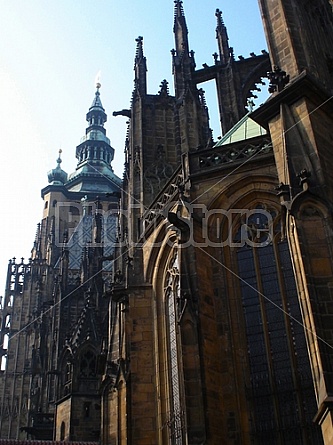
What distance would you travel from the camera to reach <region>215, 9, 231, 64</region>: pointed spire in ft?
78.7

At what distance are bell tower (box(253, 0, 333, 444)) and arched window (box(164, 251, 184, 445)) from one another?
3710 millimetres

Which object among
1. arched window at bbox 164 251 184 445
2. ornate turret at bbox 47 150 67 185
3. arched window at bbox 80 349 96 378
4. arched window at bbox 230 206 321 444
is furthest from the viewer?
ornate turret at bbox 47 150 67 185

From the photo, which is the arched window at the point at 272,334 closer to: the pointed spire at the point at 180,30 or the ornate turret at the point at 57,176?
the pointed spire at the point at 180,30

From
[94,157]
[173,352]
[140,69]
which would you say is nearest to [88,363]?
Answer: [173,352]

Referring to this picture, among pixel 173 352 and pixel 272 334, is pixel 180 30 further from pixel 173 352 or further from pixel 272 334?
pixel 272 334

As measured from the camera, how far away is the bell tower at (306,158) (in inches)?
367

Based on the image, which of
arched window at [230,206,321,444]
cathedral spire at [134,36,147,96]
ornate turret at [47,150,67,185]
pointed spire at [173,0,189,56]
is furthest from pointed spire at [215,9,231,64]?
ornate turret at [47,150,67,185]

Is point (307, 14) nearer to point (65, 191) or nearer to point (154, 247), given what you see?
point (154, 247)

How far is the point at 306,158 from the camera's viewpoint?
1099 centimetres

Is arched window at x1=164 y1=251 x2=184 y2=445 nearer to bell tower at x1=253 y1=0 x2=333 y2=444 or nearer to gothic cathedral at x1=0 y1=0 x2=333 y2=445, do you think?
gothic cathedral at x1=0 y1=0 x2=333 y2=445

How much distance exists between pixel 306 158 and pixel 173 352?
5.65 meters

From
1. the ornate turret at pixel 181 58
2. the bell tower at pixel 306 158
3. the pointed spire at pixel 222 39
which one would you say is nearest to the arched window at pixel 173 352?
the bell tower at pixel 306 158

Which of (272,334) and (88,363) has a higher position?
(88,363)

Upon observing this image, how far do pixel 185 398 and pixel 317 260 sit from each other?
3885 mm
